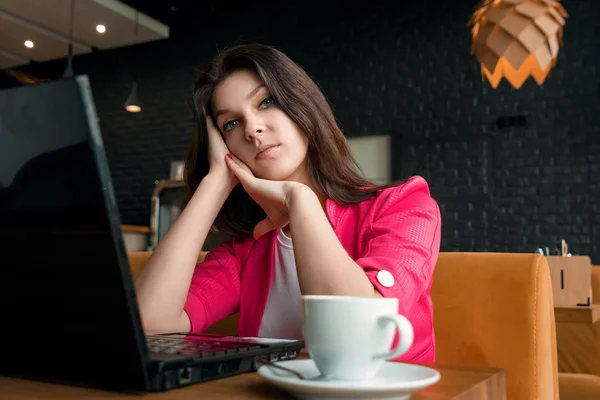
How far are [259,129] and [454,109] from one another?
4.00 meters

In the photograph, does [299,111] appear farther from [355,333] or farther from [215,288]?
[355,333]

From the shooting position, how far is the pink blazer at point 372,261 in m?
0.96

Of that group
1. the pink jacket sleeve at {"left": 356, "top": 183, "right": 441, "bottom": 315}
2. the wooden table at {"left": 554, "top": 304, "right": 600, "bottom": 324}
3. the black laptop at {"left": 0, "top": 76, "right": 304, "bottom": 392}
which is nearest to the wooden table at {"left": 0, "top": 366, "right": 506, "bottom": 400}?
the black laptop at {"left": 0, "top": 76, "right": 304, "bottom": 392}

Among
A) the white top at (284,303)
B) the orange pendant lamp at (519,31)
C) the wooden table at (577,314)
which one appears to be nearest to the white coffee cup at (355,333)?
the white top at (284,303)

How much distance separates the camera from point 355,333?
0.52 metres

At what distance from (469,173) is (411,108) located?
0.77 metres

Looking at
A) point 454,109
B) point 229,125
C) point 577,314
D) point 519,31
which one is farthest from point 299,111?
point 454,109

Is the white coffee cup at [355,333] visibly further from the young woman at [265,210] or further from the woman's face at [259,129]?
the woman's face at [259,129]

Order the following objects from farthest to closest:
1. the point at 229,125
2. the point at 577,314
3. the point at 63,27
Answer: the point at 63,27 → the point at 577,314 → the point at 229,125

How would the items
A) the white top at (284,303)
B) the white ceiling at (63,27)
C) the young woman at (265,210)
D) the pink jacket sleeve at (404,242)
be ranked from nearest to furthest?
the pink jacket sleeve at (404,242), the young woman at (265,210), the white top at (284,303), the white ceiling at (63,27)

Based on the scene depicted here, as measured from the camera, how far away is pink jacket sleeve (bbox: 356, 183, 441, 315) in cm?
94

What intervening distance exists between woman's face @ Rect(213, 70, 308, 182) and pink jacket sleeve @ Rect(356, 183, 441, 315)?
222mm

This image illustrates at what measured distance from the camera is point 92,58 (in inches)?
274

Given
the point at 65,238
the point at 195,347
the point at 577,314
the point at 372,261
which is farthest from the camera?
the point at 577,314
